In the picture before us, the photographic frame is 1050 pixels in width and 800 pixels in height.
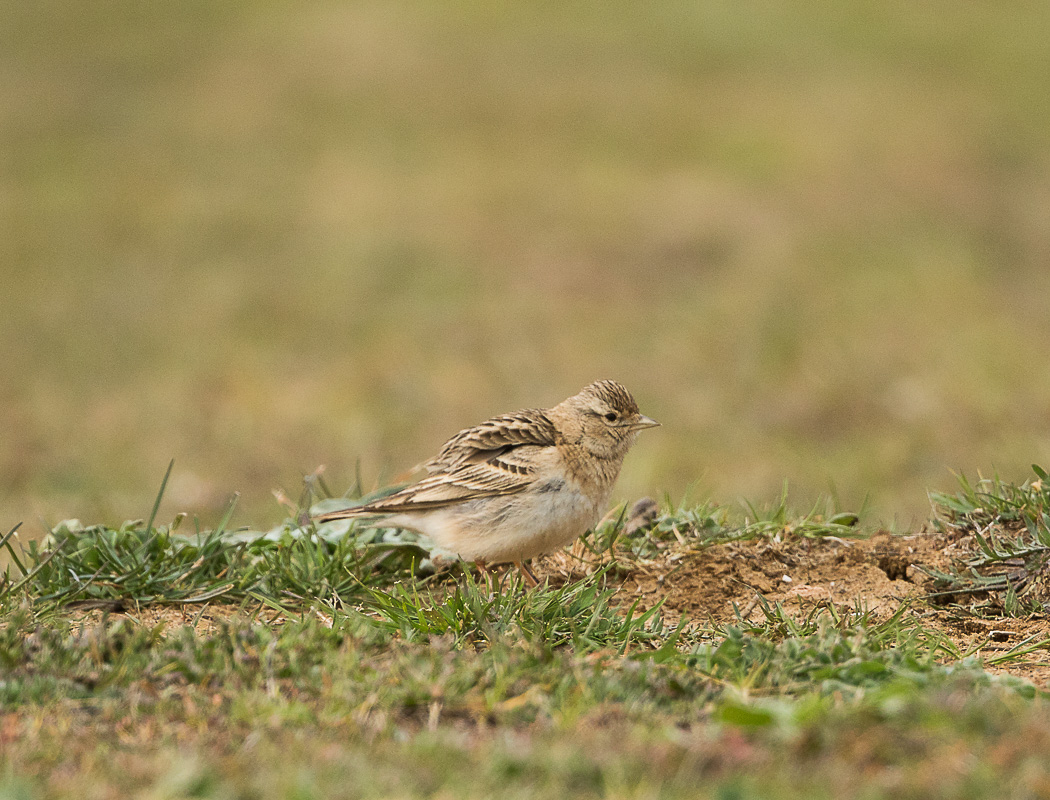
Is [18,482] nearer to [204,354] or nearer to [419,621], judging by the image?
[204,354]

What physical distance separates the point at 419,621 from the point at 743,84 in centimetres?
1800

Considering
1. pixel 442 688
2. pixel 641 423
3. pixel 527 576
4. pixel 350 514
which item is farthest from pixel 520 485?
pixel 442 688

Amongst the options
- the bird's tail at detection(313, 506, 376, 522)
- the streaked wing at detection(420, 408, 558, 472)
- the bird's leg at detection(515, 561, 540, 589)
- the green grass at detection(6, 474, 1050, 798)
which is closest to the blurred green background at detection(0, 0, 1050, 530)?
the streaked wing at detection(420, 408, 558, 472)

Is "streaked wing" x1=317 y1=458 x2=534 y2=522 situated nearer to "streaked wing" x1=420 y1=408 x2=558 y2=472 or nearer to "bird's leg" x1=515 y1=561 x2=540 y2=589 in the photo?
"streaked wing" x1=420 y1=408 x2=558 y2=472

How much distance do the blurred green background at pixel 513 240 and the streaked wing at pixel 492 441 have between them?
1.10 metres

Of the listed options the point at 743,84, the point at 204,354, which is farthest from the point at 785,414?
the point at 743,84

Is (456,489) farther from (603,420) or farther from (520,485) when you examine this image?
(603,420)

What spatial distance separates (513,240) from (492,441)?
10697mm

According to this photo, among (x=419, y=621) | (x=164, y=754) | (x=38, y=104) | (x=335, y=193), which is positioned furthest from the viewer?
(x=38, y=104)

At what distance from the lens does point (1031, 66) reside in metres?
23.9

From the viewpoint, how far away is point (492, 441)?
21.1 feet

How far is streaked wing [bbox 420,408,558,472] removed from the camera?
6414 mm

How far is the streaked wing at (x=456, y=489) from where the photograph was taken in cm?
618

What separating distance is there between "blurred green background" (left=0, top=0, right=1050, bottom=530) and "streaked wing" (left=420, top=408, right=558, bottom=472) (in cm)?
110
